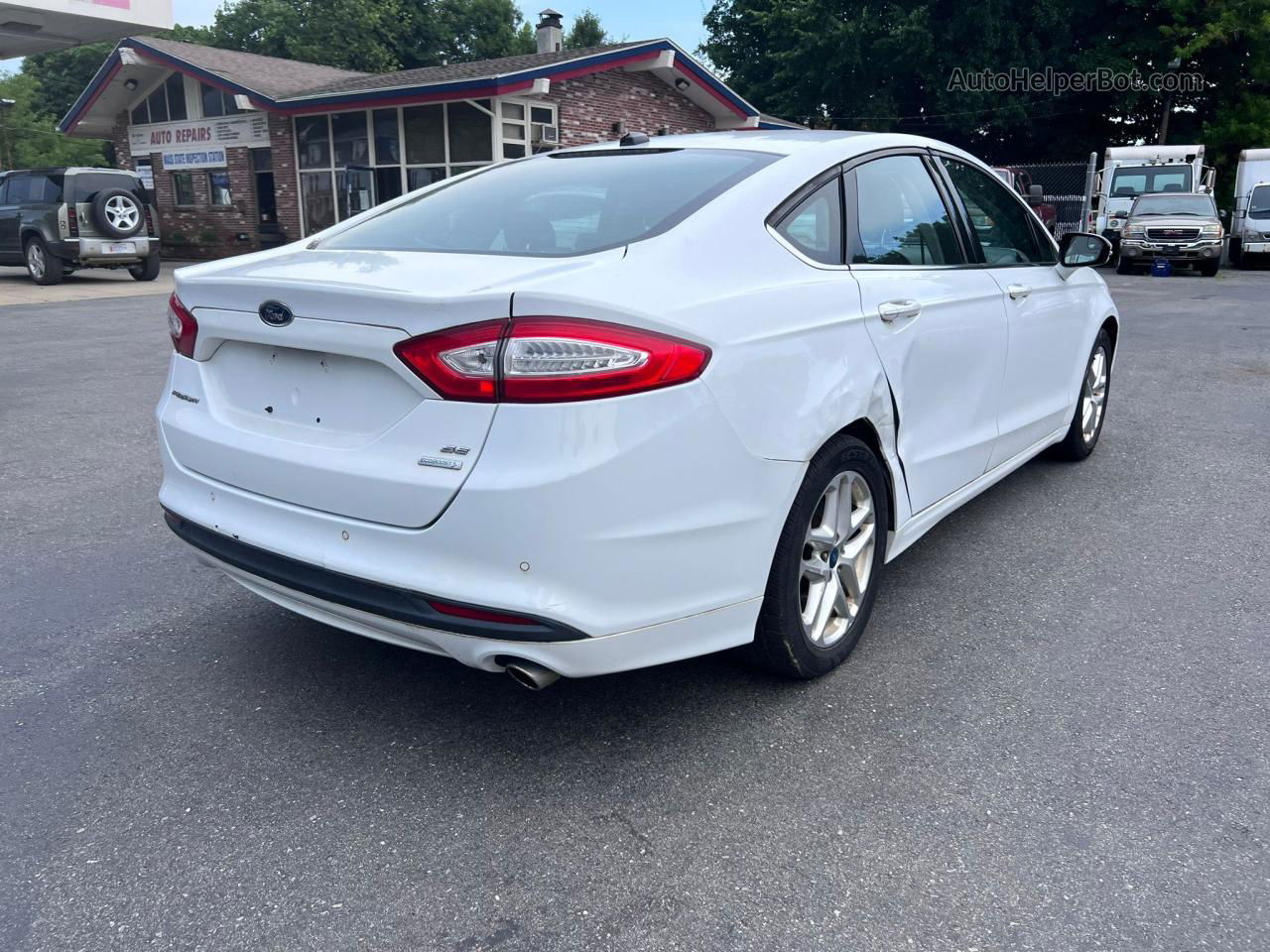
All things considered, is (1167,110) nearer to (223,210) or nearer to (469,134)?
(469,134)

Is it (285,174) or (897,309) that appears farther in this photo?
(285,174)

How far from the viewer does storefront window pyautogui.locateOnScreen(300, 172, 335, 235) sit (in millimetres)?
24938

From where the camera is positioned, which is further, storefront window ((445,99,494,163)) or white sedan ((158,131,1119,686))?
storefront window ((445,99,494,163))

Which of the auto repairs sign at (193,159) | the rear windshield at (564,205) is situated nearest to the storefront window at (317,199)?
the auto repairs sign at (193,159)

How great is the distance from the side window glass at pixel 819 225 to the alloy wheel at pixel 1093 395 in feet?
8.65

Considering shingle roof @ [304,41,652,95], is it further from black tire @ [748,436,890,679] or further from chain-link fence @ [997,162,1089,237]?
black tire @ [748,436,890,679]

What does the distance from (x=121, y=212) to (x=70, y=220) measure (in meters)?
0.85

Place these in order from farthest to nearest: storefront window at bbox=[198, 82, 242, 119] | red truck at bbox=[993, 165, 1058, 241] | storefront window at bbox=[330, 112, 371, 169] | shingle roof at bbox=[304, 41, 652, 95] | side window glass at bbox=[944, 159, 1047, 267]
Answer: storefront window at bbox=[198, 82, 242, 119] < storefront window at bbox=[330, 112, 371, 169] < red truck at bbox=[993, 165, 1058, 241] < shingle roof at bbox=[304, 41, 652, 95] < side window glass at bbox=[944, 159, 1047, 267]

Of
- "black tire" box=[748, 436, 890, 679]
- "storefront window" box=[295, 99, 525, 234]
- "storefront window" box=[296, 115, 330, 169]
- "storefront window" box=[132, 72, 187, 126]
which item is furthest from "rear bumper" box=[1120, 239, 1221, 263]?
"storefront window" box=[132, 72, 187, 126]

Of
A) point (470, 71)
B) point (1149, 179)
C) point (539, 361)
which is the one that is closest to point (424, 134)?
point (470, 71)

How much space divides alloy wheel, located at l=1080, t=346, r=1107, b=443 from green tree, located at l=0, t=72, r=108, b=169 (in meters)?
54.3

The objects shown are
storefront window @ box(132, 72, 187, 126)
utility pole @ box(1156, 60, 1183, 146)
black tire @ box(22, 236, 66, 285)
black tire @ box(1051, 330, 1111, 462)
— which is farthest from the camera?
utility pole @ box(1156, 60, 1183, 146)

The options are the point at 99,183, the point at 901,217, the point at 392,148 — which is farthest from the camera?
the point at 392,148

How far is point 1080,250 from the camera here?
487 cm
